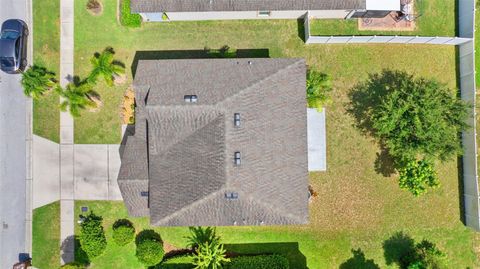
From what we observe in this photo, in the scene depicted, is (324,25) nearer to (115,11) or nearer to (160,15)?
(160,15)

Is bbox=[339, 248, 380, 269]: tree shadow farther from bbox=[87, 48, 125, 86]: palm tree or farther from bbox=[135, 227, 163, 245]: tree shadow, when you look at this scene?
bbox=[87, 48, 125, 86]: palm tree

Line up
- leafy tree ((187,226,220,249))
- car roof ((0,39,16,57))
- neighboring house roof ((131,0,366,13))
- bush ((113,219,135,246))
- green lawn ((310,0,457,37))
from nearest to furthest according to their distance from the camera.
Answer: neighboring house roof ((131,0,366,13))
bush ((113,219,135,246))
car roof ((0,39,16,57))
leafy tree ((187,226,220,249))
green lawn ((310,0,457,37))

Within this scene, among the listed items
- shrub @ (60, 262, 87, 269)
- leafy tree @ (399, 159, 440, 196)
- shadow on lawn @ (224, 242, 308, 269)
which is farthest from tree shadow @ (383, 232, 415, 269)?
shrub @ (60, 262, 87, 269)

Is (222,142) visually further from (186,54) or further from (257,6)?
(257,6)

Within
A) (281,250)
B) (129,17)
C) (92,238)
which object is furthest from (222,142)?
(129,17)

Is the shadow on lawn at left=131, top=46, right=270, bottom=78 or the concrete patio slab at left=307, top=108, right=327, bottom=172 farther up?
the shadow on lawn at left=131, top=46, right=270, bottom=78
